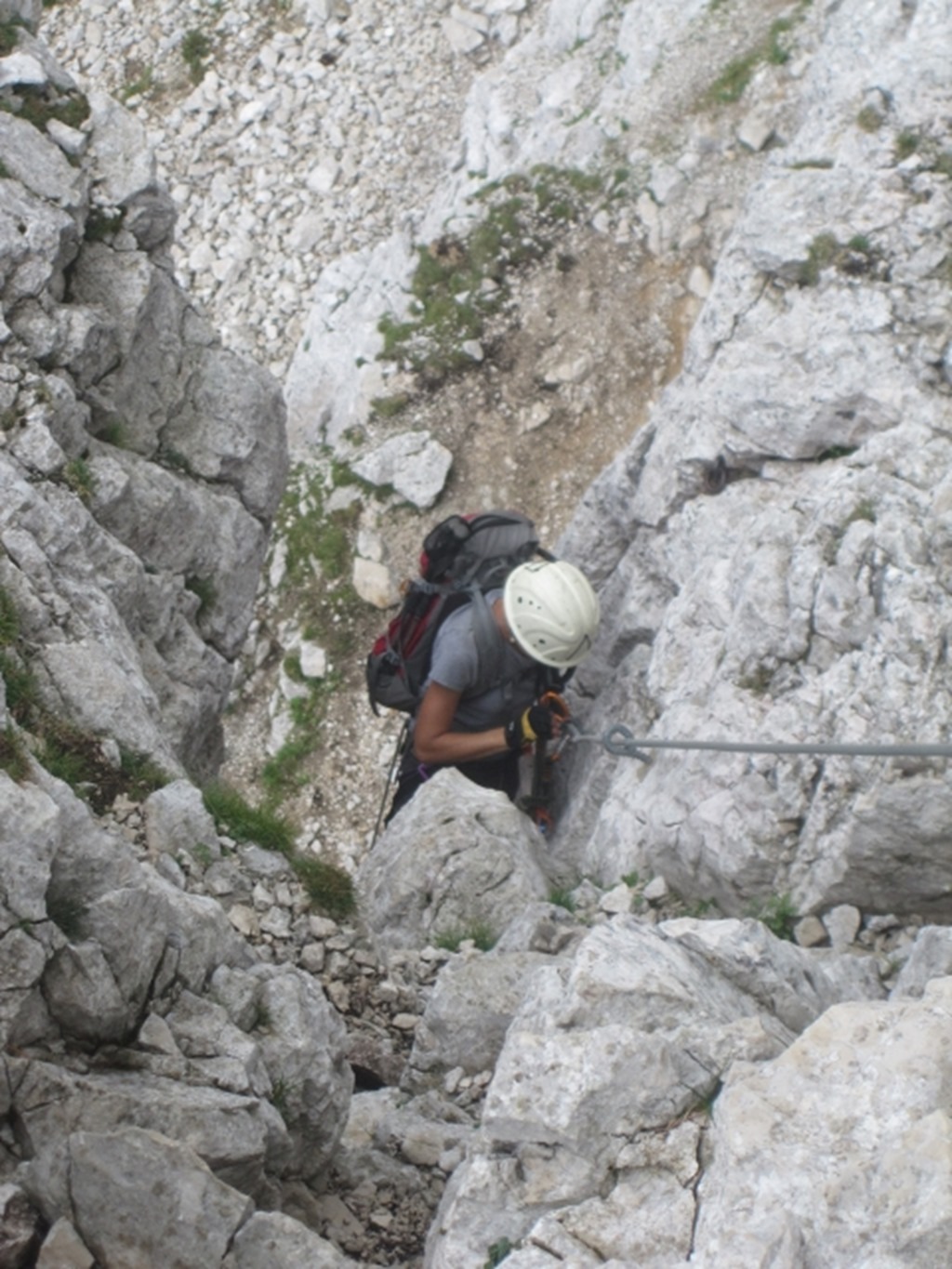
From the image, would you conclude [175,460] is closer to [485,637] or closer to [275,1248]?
[485,637]

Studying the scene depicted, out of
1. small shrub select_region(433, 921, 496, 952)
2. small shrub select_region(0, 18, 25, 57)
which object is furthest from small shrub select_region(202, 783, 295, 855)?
small shrub select_region(0, 18, 25, 57)

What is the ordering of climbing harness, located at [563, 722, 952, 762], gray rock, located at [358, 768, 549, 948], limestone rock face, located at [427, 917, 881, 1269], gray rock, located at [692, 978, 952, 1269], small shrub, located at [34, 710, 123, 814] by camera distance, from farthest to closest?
1. gray rock, located at [358, 768, 549, 948]
2. small shrub, located at [34, 710, 123, 814]
3. climbing harness, located at [563, 722, 952, 762]
4. limestone rock face, located at [427, 917, 881, 1269]
5. gray rock, located at [692, 978, 952, 1269]

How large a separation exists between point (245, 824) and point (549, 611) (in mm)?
3757

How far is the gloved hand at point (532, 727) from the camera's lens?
499 inches

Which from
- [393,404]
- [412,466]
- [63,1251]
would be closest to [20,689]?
[63,1251]

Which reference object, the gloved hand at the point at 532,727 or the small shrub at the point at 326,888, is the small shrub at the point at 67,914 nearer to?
the small shrub at the point at 326,888

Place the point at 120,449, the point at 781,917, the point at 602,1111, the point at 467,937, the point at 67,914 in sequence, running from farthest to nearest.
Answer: the point at 120,449 < the point at 467,937 < the point at 781,917 < the point at 67,914 < the point at 602,1111

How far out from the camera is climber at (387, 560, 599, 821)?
12.4 meters

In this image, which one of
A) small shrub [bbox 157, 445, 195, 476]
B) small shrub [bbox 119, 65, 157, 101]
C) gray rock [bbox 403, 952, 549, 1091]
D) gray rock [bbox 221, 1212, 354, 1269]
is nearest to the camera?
gray rock [bbox 221, 1212, 354, 1269]

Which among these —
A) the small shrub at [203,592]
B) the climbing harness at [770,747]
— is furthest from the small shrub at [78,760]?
the small shrub at [203,592]

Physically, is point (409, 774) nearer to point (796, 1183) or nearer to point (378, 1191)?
point (378, 1191)

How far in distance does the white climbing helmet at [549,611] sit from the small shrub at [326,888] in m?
3.44

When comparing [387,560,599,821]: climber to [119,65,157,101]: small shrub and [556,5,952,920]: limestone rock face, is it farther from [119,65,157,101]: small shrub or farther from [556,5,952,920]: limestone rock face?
[119,65,157,101]: small shrub

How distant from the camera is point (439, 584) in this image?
1380 centimetres
